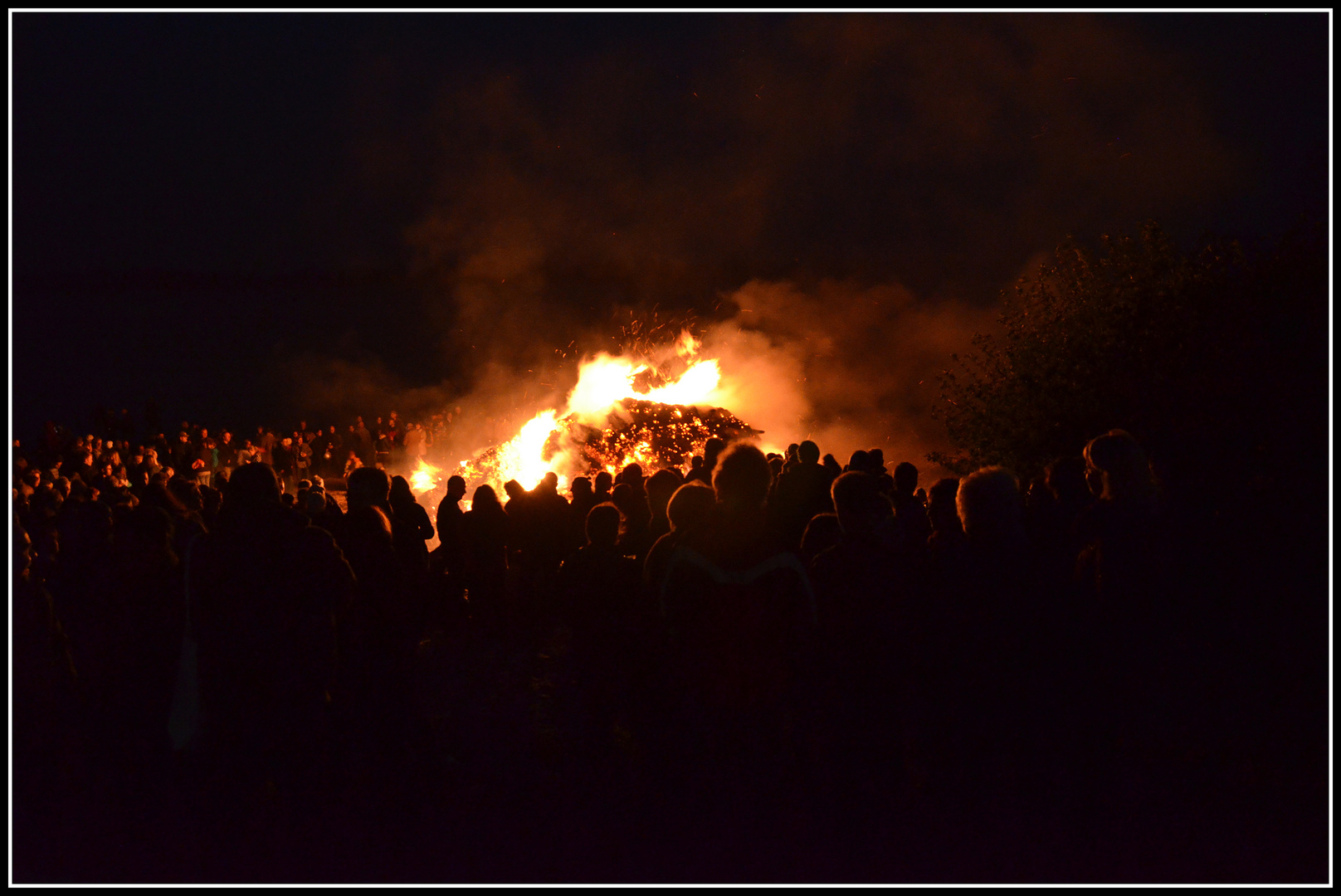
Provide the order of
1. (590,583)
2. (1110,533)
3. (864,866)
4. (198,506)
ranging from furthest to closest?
(198,506) → (590,583) → (864,866) → (1110,533)

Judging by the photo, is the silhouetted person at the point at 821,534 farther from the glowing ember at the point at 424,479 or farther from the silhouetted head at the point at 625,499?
the glowing ember at the point at 424,479

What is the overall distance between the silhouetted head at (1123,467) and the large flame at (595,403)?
1026 cm

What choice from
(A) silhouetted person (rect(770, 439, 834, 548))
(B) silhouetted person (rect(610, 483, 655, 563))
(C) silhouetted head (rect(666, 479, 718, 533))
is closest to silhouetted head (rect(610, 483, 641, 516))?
(B) silhouetted person (rect(610, 483, 655, 563))

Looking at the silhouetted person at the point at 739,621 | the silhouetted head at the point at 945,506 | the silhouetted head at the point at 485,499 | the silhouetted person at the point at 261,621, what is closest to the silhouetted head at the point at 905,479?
the silhouetted head at the point at 945,506

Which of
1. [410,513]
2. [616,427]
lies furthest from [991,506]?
[616,427]

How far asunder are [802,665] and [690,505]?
92 centimetres

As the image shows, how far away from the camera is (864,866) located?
4.51 meters

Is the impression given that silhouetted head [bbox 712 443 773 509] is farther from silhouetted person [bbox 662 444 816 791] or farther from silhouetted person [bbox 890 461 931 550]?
silhouetted person [bbox 890 461 931 550]

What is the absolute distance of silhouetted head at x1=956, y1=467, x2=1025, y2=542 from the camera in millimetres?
4172

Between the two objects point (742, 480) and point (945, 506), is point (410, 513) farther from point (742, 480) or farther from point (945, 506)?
point (945, 506)

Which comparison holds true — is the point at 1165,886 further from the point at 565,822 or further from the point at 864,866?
the point at 565,822

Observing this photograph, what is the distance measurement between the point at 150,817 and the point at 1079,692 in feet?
16.6

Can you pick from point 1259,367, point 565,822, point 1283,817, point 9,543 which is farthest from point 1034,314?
point 9,543

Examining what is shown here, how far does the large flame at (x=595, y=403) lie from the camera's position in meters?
15.0
